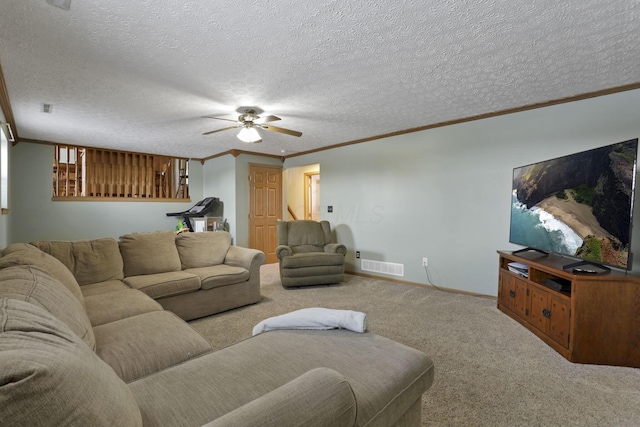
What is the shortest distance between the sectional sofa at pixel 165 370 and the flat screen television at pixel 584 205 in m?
1.83

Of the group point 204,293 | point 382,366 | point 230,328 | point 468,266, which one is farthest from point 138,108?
point 468,266

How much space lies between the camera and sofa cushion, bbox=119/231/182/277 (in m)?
3.00

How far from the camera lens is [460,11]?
1.73 meters

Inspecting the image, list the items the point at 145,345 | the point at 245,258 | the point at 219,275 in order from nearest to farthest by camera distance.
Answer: the point at 145,345
the point at 219,275
the point at 245,258

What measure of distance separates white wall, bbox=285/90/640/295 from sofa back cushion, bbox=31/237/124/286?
328cm

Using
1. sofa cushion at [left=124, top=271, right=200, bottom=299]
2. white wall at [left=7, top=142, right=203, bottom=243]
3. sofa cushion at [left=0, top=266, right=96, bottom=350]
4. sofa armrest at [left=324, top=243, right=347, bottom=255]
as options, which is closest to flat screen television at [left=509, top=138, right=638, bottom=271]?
sofa armrest at [left=324, top=243, right=347, bottom=255]

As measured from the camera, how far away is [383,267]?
14.9ft

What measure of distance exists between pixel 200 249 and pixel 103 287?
103 centimetres

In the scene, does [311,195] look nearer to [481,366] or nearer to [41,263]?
[481,366]

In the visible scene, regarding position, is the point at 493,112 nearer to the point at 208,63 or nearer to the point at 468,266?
the point at 468,266

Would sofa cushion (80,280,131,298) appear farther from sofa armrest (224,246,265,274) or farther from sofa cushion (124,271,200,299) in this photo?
sofa armrest (224,246,265,274)

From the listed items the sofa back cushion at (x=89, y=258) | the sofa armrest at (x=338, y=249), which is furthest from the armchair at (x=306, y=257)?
the sofa back cushion at (x=89, y=258)

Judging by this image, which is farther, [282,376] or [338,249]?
[338,249]

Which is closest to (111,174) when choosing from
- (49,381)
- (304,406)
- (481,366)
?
(49,381)
